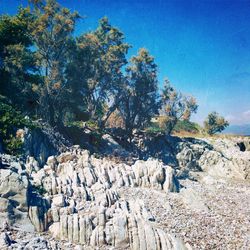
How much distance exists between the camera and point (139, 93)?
50625 mm

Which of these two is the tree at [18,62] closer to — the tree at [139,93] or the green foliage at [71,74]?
the green foliage at [71,74]

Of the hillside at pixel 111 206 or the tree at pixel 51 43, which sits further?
the tree at pixel 51 43

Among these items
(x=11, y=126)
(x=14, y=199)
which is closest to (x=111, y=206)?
(x=14, y=199)

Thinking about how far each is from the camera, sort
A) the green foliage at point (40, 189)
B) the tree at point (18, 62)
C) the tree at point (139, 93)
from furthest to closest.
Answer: the tree at point (139, 93), the tree at point (18, 62), the green foliage at point (40, 189)

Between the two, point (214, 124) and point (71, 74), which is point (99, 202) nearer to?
point (71, 74)

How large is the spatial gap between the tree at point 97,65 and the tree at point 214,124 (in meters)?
33.9

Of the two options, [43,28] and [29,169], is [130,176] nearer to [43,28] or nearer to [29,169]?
[29,169]

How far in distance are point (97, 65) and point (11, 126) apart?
55.7 feet

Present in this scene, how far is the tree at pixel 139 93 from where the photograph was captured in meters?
49.3

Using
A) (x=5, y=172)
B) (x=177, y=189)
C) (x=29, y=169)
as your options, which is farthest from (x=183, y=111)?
(x=5, y=172)

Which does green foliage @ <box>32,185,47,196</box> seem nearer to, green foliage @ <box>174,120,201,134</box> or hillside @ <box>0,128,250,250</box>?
hillside @ <box>0,128,250,250</box>

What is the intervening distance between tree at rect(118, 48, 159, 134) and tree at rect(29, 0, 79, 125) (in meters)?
11.1

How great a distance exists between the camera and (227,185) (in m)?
42.1

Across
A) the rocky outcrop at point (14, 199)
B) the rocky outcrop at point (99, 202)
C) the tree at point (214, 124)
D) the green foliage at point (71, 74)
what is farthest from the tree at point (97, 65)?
the tree at point (214, 124)
